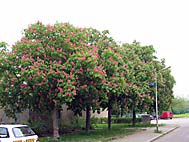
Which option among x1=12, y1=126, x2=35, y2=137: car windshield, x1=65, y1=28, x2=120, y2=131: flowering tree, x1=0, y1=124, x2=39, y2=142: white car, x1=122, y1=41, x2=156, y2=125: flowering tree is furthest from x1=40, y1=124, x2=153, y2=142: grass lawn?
x1=0, y1=124, x2=39, y2=142: white car

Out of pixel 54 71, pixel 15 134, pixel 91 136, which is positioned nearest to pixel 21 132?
pixel 15 134

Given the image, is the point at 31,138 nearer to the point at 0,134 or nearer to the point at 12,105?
the point at 0,134

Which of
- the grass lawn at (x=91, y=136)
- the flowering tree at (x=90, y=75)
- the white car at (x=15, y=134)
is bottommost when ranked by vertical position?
the grass lawn at (x=91, y=136)

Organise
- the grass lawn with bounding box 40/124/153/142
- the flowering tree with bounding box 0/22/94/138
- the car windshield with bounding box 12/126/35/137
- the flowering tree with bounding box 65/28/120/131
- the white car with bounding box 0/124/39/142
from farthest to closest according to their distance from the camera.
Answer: the grass lawn with bounding box 40/124/153/142 < the flowering tree with bounding box 65/28/120/131 < the flowering tree with bounding box 0/22/94/138 < the car windshield with bounding box 12/126/35/137 < the white car with bounding box 0/124/39/142

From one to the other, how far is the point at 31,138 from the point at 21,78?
5.42m

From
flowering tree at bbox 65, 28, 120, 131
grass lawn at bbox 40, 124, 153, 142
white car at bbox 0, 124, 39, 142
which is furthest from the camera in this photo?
grass lawn at bbox 40, 124, 153, 142

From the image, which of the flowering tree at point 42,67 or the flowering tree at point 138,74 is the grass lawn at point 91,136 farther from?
the flowering tree at point 138,74

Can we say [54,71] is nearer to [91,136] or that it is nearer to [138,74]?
[91,136]

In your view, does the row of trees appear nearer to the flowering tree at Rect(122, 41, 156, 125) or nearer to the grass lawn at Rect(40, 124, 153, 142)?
the grass lawn at Rect(40, 124, 153, 142)

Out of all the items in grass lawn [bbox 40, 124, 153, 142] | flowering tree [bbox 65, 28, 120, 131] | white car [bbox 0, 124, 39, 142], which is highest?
flowering tree [bbox 65, 28, 120, 131]

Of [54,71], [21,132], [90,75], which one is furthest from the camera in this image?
[90,75]

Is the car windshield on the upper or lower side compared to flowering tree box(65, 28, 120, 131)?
lower

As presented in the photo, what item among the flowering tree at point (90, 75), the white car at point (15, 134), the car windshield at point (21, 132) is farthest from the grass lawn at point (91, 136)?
the white car at point (15, 134)

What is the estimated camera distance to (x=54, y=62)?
18.5 m
